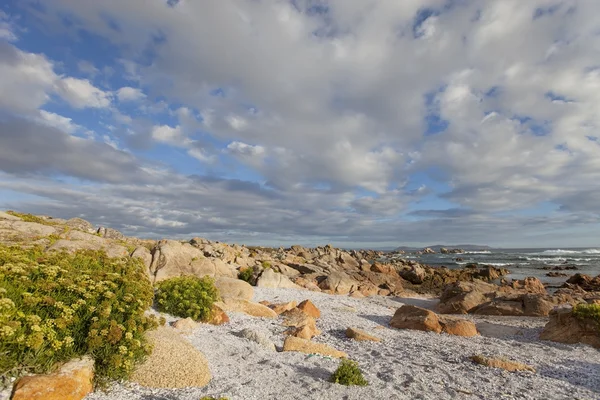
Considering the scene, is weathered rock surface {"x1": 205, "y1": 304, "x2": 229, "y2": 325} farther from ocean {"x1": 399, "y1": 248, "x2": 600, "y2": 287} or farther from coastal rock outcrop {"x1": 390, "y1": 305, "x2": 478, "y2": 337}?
ocean {"x1": 399, "y1": 248, "x2": 600, "y2": 287}

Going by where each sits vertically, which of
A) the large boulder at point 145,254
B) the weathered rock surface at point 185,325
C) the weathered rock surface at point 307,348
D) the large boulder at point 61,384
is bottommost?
the weathered rock surface at point 307,348

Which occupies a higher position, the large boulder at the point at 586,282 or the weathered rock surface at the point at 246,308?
the large boulder at the point at 586,282

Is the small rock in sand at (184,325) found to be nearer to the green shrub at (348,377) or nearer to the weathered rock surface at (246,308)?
the weathered rock surface at (246,308)

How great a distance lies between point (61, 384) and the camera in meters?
5.40

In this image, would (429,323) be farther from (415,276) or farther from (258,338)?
(415,276)

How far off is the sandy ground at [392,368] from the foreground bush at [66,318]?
77 centimetres

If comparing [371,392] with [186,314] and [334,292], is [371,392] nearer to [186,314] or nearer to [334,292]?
[186,314]

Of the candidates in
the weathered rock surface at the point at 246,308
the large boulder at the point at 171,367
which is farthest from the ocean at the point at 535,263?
the large boulder at the point at 171,367

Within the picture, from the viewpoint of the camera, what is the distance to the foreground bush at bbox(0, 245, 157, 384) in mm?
5461

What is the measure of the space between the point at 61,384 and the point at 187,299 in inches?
257

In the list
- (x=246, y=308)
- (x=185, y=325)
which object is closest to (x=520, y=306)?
(x=246, y=308)

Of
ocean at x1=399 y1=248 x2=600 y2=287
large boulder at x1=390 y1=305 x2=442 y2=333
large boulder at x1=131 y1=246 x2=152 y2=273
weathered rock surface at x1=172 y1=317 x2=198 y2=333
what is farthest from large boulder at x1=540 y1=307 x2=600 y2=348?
ocean at x1=399 y1=248 x2=600 y2=287

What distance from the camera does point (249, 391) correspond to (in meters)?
6.58

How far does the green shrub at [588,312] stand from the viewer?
41.8 feet
